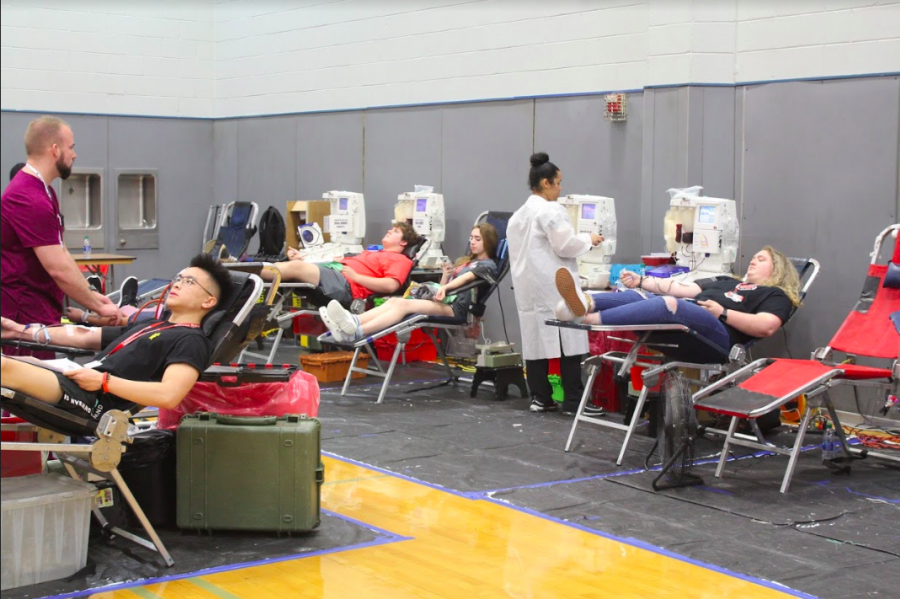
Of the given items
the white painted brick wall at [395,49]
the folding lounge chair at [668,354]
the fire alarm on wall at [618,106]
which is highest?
the white painted brick wall at [395,49]

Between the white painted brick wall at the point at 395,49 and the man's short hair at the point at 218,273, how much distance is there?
4.00 metres

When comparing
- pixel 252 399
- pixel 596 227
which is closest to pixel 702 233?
pixel 596 227

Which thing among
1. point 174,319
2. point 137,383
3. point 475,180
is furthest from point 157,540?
point 475,180

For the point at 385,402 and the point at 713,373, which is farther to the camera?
the point at 385,402

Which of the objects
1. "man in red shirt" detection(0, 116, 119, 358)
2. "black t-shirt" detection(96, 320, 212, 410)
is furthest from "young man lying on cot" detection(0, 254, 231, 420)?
"man in red shirt" detection(0, 116, 119, 358)

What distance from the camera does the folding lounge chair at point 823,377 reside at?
4.66 meters

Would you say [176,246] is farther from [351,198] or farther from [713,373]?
[713,373]

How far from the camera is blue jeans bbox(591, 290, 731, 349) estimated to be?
494 centimetres

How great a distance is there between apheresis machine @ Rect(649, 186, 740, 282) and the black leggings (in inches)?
32.8

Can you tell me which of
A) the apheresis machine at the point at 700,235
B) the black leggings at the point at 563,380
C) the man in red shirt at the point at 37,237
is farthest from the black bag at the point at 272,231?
the man in red shirt at the point at 37,237

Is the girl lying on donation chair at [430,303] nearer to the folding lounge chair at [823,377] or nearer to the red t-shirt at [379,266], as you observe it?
the red t-shirt at [379,266]

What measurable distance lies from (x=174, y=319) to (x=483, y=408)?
3030 millimetres

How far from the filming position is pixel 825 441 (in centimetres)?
507

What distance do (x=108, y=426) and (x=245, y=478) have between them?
62 cm
